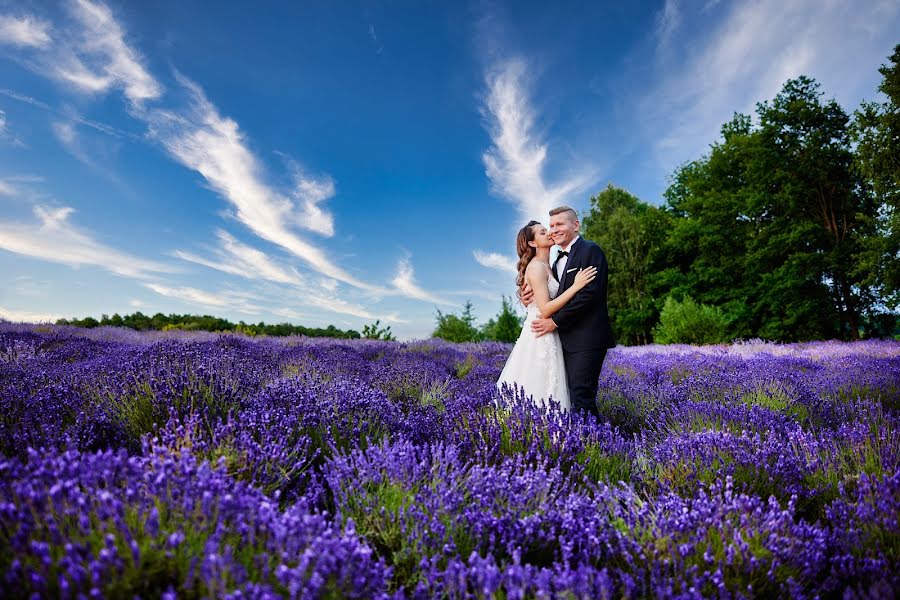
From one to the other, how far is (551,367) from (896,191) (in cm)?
1831

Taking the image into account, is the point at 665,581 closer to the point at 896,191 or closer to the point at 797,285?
the point at 896,191

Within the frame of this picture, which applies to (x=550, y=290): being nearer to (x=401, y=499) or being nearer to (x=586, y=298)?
(x=586, y=298)

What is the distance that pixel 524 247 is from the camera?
4.22 m

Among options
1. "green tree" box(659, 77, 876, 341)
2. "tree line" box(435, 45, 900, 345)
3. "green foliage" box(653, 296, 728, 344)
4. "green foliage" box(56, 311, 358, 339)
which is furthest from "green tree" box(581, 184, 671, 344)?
"green foliage" box(56, 311, 358, 339)

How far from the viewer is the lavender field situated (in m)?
1.18

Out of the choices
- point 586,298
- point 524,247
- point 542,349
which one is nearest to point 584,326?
point 586,298

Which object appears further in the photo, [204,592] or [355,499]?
[355,499]

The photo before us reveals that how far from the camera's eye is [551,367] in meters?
3.73

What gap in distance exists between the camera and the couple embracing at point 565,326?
3574mm

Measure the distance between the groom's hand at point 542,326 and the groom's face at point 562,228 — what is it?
70 centimetres

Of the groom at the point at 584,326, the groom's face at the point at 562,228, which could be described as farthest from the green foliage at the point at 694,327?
the groom at the point at 584,326

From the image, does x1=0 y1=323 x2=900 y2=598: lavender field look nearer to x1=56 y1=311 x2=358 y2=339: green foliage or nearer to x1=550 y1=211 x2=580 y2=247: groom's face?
x1=550 y1=211 x2=580 y2=247: groom's face

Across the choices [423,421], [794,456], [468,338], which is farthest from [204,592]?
[468,338]

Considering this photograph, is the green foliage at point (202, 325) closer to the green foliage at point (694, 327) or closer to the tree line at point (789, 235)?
the tree line at point (789, 235)
